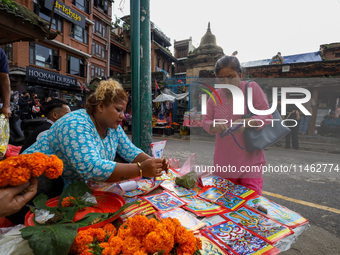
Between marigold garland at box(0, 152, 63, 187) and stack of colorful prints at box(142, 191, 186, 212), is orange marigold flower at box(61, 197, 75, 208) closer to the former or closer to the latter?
marigold garland at box(0, 152, 63, 187)

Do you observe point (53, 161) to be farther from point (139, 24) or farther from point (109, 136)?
point (139, 24)

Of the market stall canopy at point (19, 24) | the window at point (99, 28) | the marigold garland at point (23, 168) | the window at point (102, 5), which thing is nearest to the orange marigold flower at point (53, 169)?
the marigold garland at point (23, 168)

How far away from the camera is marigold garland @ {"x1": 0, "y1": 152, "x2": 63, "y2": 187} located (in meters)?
0.74

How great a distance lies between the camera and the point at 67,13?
16.5 m

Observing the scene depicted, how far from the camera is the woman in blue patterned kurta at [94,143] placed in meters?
1.26

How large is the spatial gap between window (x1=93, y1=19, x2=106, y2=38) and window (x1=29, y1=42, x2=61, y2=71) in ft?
20.2

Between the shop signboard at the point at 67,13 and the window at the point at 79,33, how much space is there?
1.56ft

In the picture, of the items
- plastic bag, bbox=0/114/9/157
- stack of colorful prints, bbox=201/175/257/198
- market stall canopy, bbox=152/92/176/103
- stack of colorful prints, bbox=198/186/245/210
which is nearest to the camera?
stack of colorful prints, bbox=198/186/245/210

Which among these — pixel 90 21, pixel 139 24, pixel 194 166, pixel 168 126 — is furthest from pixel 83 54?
pixel 194 166

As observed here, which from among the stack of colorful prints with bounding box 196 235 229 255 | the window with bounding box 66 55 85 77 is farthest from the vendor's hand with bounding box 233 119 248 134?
the window with bounding box 66 55 85 77

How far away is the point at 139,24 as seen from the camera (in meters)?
2.35

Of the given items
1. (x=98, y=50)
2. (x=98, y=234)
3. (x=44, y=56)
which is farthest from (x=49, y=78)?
(x=98, y=234)

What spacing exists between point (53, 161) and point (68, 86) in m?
18.6

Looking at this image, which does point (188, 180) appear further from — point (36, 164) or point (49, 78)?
Result: point (49, 78)
